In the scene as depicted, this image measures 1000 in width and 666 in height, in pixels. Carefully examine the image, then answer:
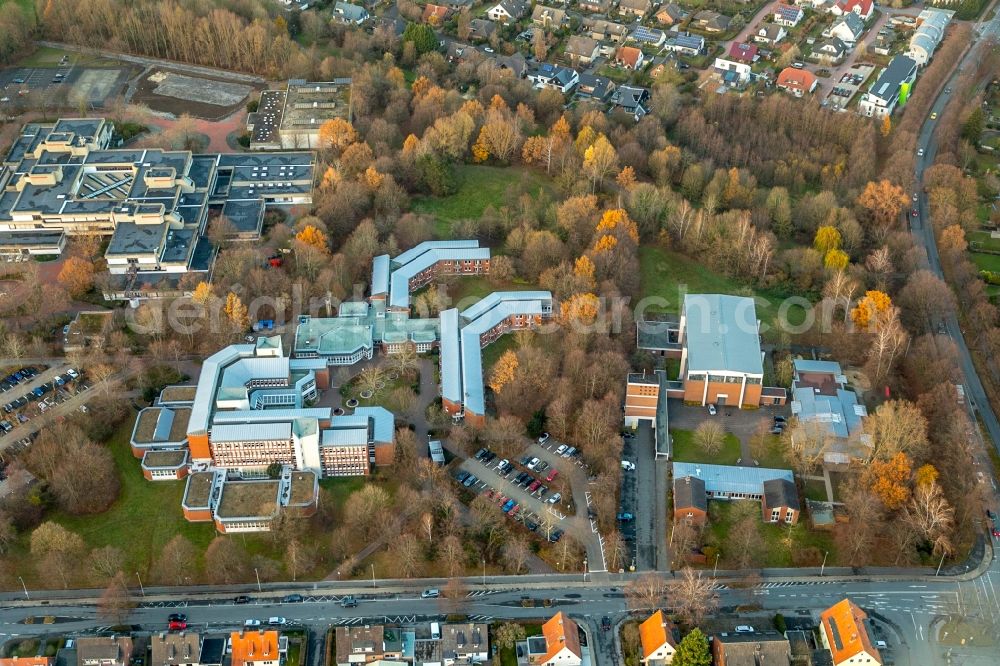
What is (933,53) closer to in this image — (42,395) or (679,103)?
(679,103)

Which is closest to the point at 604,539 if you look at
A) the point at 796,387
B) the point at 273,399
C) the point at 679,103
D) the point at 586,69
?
the point at 796,387

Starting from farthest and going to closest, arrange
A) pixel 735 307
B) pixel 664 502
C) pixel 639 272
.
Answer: pixel 639 272 < pixel 735 307 < pixel 664 502

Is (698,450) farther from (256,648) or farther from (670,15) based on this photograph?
(670,15)

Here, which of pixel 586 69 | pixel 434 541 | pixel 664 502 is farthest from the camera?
pixel 586 69

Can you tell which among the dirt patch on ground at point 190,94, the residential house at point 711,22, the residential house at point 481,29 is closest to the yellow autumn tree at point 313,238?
the dirt patch on ground at point 190,94

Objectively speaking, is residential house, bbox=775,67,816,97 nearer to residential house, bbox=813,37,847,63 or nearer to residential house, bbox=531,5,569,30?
residential house, bbox=813,37,847,63

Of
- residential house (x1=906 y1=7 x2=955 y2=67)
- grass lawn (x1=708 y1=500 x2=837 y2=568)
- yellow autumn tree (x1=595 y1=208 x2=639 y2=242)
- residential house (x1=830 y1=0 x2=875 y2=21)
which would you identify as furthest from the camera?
residential house (x1=830 y1=0 x2=875 y2=21)

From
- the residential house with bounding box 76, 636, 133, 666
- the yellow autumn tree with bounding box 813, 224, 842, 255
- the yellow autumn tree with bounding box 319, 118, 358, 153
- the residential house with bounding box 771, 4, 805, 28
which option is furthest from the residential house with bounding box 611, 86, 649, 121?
the residential house with bounding box 76, 636, 133, 666
